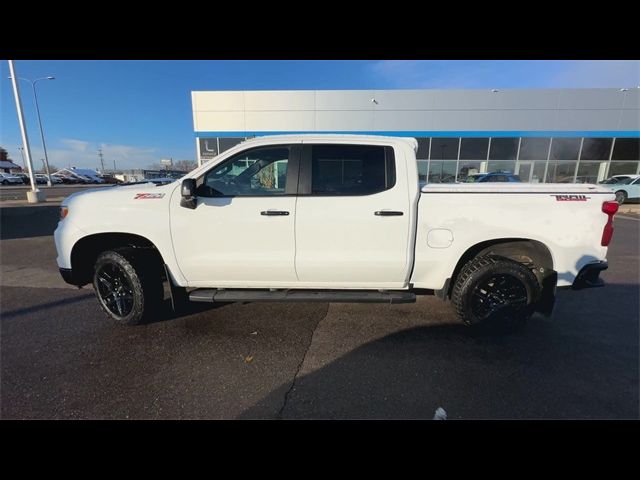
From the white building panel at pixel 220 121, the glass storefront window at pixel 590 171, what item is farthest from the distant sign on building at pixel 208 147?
the glass storefront window at pixel 590 171

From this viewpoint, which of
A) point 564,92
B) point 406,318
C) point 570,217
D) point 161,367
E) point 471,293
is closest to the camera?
point 161,367

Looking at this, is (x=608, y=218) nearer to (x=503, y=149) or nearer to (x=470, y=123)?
(x=470, y=123)

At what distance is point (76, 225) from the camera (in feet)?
10.6

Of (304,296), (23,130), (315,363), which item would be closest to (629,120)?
(304,296)

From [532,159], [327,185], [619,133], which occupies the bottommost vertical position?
[327,185]

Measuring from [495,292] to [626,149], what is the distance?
1050 inches

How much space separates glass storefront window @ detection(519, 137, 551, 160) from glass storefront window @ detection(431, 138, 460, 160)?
14.5 ft

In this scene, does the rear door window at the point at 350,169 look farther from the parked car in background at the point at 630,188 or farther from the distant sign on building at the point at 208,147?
the distant sign on building at the point at 208,147

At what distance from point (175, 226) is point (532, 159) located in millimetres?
24272

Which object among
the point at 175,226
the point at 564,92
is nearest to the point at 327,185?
the point at 175,226

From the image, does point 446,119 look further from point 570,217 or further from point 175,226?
point 175,226

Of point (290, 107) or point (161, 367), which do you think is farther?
point (290, 107)

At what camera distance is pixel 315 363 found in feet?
9.34

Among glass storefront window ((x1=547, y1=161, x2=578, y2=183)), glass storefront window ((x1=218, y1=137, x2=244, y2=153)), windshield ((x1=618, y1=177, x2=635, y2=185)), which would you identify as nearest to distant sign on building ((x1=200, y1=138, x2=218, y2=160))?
glass storefront window ((x1=218, y1=137, x2=244, y2=153))
